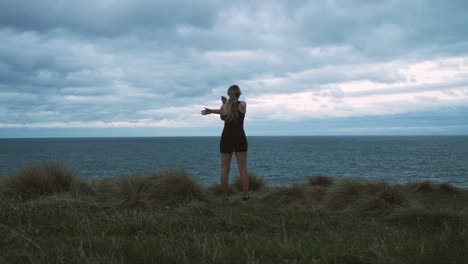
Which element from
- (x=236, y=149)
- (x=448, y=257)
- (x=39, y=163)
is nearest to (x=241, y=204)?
(x=236, y=149)

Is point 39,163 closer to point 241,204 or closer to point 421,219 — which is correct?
point 241,204

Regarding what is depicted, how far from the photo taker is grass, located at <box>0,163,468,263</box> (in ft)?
9.24

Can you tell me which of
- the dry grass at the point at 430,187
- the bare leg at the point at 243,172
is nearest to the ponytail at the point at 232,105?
the bare leg at the point at 243,172

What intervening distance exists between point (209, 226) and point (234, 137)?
3.34 m

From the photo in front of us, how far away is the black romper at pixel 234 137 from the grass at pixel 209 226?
1.00 meters

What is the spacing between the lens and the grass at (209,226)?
2.82 meters

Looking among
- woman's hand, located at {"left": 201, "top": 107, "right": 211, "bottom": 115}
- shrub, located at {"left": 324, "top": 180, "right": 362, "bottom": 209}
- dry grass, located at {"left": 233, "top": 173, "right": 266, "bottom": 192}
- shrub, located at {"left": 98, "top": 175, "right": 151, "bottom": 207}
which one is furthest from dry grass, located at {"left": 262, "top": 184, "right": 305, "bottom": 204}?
shrub, located at {"left": 98, "top": 175, "right": 151, "bottom": 207}

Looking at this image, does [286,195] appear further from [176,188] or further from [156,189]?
[156,189]

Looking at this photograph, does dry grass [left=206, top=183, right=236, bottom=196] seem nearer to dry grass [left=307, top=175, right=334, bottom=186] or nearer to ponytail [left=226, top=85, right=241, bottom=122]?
ponytail [left=226, top=85, right=241, bottom=122]

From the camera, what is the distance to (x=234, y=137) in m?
7.37

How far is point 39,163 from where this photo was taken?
7.97 metres

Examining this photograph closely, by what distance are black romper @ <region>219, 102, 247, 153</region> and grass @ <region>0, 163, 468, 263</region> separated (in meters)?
1.00

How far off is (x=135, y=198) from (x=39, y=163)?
309 cm

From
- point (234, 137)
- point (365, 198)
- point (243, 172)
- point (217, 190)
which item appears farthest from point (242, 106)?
point (365, 198)
